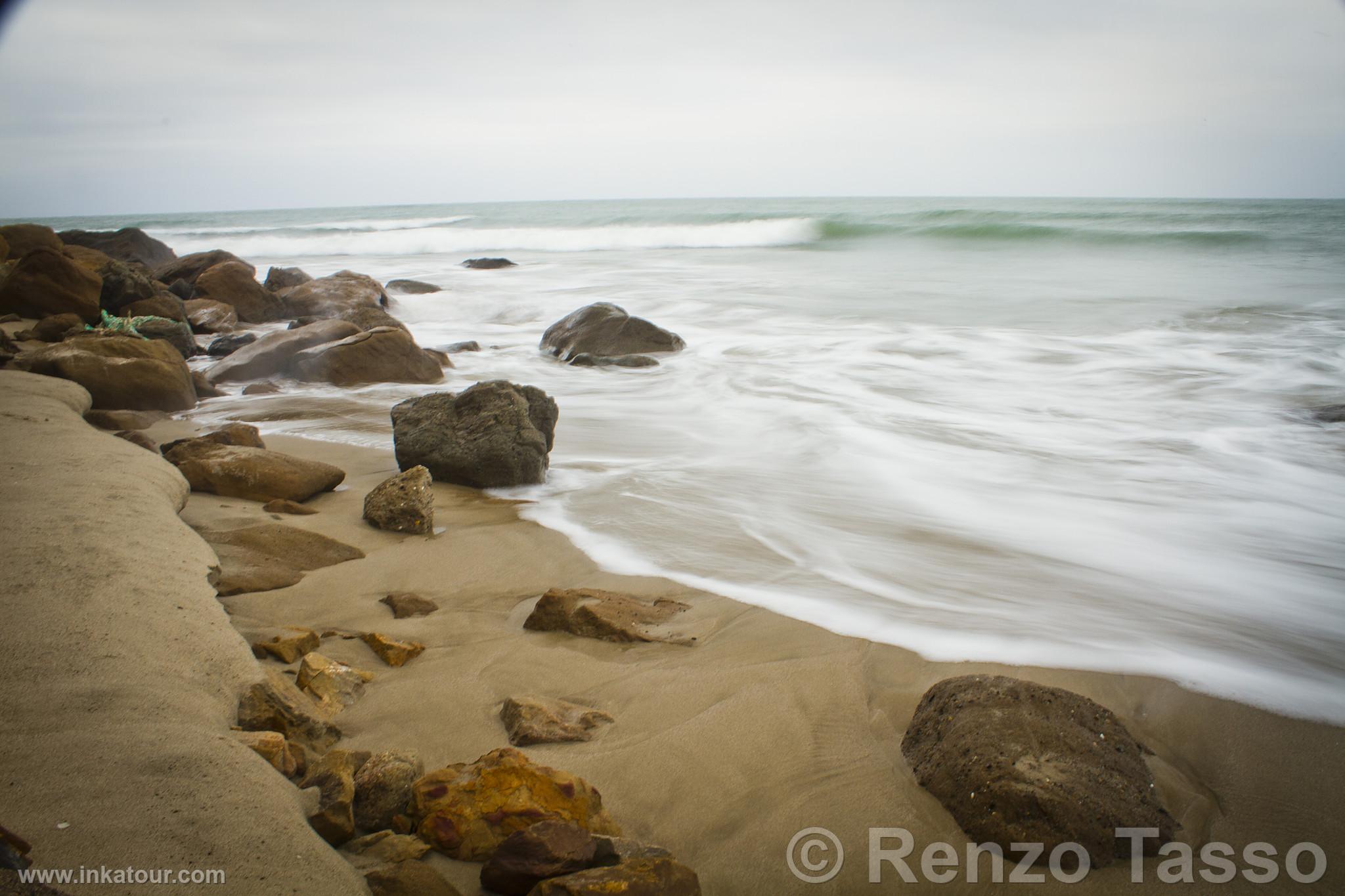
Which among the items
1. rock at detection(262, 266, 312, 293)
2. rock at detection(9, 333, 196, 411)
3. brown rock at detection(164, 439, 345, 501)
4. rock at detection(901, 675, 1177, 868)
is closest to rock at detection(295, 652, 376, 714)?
rock at detection(901, 675, 1177, 868)

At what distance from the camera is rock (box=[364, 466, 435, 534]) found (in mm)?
3270

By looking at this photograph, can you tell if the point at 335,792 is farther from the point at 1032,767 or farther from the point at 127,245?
the point at 127,245

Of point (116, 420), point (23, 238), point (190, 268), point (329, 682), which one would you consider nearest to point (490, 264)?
point (190, 268)

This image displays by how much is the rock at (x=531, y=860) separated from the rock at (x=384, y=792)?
0.25 m

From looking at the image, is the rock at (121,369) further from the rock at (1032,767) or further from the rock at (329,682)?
the rock at (1032,767)

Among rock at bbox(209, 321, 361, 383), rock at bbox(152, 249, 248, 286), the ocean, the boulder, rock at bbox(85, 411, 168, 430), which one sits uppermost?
the boulder

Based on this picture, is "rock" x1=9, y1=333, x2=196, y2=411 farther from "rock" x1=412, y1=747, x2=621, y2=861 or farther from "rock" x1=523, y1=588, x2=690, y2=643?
"rock" x1=412, y1=747, x2=621, y2=861

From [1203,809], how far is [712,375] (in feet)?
19.6

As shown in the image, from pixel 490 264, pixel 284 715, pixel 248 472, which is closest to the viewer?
pixel 284 715

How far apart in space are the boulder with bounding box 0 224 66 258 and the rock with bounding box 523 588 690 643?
11.9 meters

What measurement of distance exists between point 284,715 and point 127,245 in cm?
1635

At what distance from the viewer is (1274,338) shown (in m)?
9.15

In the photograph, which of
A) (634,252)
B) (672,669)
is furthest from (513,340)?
(634,252)

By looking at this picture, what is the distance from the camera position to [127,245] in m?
14.8
